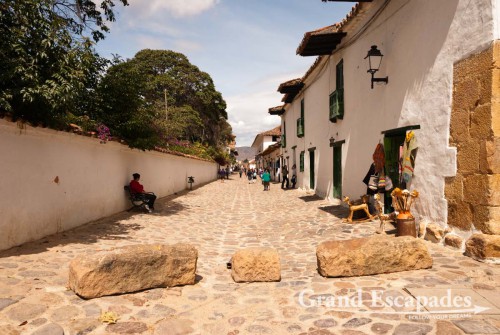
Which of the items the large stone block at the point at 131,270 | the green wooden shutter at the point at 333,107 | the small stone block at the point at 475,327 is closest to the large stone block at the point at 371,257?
the small stone block at the point at 475,327

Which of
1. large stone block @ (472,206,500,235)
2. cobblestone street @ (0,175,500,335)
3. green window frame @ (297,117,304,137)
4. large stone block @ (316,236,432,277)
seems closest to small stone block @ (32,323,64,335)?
cobblestone street @ (0,175,500,335)

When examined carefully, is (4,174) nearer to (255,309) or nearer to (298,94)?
(255,309)

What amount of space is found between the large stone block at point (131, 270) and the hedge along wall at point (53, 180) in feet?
7.64

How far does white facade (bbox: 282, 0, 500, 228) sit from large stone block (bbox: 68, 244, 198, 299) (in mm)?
4250

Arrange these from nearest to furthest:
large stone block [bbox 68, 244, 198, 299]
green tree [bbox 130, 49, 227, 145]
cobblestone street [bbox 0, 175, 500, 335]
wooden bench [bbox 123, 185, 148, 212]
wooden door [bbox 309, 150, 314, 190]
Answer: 1. cobblestone street [bbox 0, 175, 500, 335]
2. large stone block [bbox 68, 244, 198, 299]
3. wooden bench [bbox 123, 185, 148, 212]
4. wooden door [bbox 309, 150, 314, 190]
5. green tree [bbox 130, 49, 227, 145]

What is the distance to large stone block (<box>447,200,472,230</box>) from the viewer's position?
4.91 metres

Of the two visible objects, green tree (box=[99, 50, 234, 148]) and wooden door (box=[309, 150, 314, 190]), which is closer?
wooden door (box=[309, 150, 314, 190])

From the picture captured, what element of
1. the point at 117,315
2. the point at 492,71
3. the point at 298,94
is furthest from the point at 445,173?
the point at 298,94

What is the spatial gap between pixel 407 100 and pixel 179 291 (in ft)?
17.9

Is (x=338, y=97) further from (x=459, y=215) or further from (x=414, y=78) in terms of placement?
(x=459, y=215)

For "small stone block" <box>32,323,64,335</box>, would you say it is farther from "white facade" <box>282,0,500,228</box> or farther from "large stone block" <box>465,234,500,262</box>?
"white facade" <box>282,0,500,228</box>

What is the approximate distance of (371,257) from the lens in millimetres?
4340

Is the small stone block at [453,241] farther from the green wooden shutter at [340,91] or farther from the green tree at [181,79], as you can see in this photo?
the green tree at [181,79]

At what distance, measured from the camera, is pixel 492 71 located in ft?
14.8
